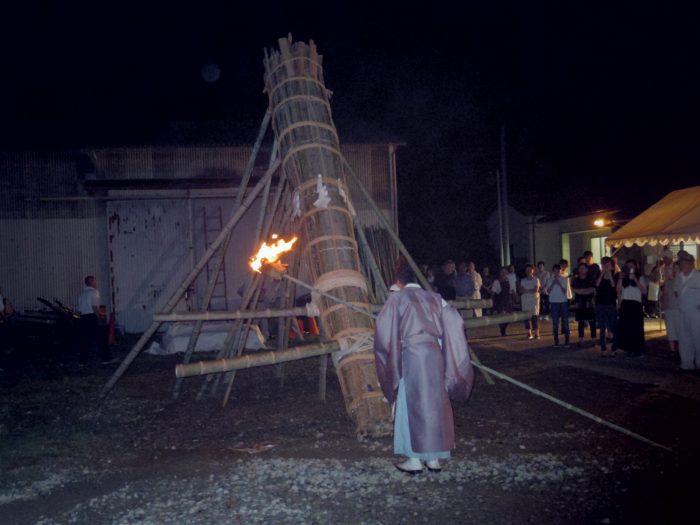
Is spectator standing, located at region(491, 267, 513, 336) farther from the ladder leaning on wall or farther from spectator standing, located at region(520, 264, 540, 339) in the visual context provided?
the ladder leaning on wall

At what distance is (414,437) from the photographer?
5637 millimetres

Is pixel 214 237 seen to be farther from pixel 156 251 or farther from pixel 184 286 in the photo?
pixel 184 286

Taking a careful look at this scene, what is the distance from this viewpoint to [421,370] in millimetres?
5723

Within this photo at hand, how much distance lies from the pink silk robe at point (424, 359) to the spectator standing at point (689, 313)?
5.69m

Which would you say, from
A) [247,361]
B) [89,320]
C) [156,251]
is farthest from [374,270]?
[156,251]

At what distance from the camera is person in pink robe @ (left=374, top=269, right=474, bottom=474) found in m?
5.65

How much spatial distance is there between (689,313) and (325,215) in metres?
6.12

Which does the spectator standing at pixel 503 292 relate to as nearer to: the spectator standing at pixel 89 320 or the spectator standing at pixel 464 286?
the spectator standing at pixel 464 286

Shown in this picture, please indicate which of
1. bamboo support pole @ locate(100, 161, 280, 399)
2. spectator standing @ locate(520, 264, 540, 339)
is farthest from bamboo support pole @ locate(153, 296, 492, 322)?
spectator standing @ locate(520, 264, 540, 339)

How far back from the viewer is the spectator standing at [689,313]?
31.8 ft

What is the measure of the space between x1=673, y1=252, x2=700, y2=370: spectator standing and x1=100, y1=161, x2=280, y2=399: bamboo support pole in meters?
6.76

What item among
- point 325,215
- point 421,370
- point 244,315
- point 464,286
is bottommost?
point 421,370

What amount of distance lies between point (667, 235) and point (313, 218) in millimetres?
9151

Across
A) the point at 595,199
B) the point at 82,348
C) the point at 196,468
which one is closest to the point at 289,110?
the point at 196,468
